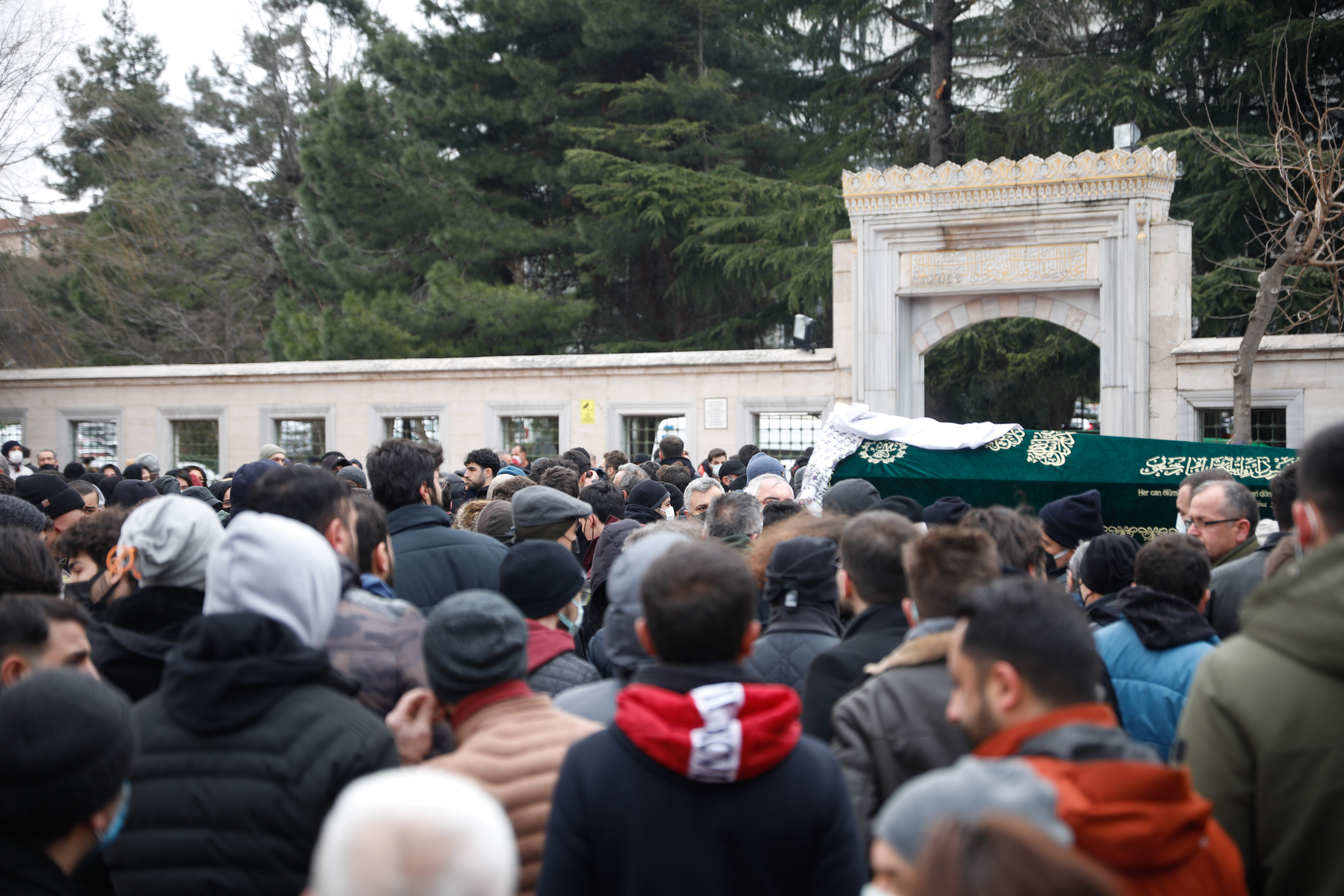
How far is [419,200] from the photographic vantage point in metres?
24.2

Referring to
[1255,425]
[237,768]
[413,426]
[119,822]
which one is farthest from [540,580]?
[413,426]

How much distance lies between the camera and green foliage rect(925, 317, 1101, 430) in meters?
21.8

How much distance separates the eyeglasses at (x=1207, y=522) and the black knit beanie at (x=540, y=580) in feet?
10.0

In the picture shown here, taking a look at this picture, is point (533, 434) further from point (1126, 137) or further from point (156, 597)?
point (156, 597)

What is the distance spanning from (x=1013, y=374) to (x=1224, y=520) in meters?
17.9

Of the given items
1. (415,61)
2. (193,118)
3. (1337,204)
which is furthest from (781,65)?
(193,118)

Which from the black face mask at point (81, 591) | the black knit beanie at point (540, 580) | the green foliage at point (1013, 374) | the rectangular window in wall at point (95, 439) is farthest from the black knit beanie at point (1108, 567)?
the rectangular window in wall at point (95, 439)

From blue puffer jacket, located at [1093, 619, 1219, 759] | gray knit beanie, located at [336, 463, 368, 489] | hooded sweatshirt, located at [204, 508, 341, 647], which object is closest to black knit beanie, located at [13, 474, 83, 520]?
gray knit beanie, located at [336, 463, 368, 489]

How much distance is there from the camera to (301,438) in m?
20.1

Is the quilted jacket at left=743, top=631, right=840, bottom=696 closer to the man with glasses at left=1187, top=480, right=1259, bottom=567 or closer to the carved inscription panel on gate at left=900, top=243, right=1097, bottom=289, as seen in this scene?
the man with glasses at left=1187, top=480, right=1259, bottom=567

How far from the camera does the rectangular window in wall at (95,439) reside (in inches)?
825

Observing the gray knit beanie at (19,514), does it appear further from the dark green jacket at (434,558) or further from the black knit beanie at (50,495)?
the dark green jacket at (434,558)

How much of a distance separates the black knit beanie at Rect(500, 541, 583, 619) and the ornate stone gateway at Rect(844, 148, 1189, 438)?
12.7m

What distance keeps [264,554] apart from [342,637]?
1.41 ft
